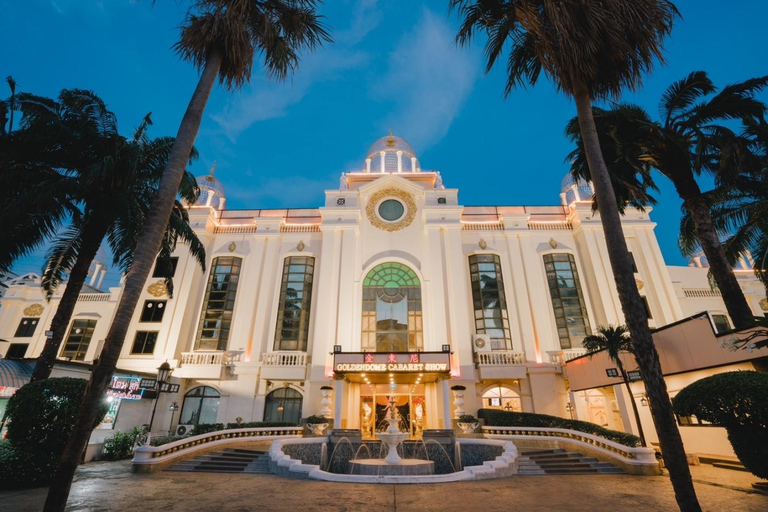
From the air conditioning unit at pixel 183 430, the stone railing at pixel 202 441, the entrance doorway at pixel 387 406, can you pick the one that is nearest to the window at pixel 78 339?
the air conditioning unit at pixel 183 430

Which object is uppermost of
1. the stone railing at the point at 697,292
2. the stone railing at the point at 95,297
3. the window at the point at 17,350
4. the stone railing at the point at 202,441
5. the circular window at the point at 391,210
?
the circular window at the point at 391,210

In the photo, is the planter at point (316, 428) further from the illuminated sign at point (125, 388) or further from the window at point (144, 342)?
the window at point (144, 342)

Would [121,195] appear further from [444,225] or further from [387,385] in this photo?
[444,225]

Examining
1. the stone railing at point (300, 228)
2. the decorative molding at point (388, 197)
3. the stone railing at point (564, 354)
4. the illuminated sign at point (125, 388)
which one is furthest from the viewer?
the stone railing at point (300, 228)

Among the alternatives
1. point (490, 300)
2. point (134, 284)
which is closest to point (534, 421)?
point (490, 300)

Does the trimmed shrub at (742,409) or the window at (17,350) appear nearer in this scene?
the trimmed shrub at (742,409)

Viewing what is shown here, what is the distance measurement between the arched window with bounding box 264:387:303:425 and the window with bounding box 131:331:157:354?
26.5 ft

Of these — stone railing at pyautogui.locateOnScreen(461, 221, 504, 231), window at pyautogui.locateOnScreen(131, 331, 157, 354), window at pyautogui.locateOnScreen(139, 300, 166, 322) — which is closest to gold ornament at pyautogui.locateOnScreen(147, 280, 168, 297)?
window at pyautogui.locateOnScreen(139, 300, 166, 322)

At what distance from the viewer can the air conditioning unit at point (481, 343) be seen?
21.2 m

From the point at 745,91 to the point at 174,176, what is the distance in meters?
16.3

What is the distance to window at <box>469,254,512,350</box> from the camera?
74.5 ft

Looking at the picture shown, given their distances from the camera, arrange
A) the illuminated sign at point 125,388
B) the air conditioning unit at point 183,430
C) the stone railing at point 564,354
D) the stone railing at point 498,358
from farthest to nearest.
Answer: the stone railing at point 564,354 → the stone railing at point 498,358 → the air conditioning unit at point 183,430 → the illuminated sign at point 125,388

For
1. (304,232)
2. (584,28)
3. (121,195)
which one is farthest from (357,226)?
(584,28)

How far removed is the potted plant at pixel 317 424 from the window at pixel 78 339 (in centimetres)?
1685
